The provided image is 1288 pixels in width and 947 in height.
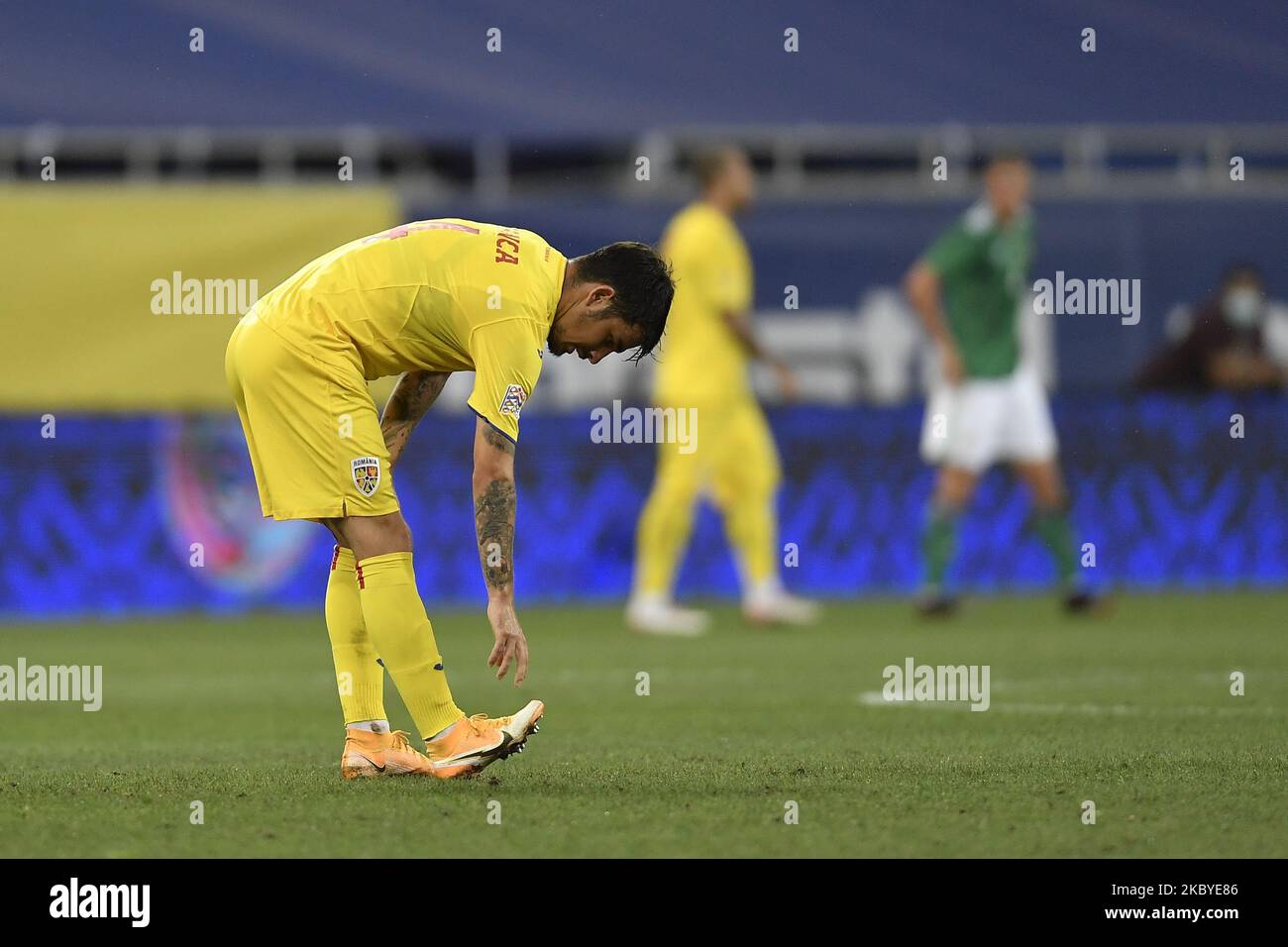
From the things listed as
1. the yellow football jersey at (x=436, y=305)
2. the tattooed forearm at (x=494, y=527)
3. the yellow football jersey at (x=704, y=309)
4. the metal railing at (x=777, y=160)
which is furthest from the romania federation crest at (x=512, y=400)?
the metal railing at (x=777, y=160)

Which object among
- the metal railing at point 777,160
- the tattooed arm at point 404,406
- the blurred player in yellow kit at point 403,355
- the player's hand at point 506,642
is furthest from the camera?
the metal railing at point 777,160

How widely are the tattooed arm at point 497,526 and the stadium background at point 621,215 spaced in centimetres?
797

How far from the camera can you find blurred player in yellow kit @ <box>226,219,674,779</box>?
5230 mm

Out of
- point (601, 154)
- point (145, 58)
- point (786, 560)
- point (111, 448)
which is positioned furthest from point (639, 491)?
point (145, 58)

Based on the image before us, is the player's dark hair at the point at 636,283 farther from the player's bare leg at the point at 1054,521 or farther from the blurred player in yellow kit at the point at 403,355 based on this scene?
the player's bare leg at the point at 1054,521

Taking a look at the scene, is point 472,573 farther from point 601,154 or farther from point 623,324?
point 623,324

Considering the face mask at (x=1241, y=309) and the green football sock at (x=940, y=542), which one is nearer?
the green football sock at (x=940, y=542)

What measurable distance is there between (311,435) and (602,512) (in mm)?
8254

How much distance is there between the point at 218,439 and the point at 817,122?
4.72 m

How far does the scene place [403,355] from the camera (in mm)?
5453

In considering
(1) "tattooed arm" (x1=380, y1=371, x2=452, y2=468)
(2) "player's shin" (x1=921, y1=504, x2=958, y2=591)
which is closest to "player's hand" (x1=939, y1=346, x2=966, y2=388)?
(2) "player's shin" (x1=921, y1=504, x2=958, y2=591)

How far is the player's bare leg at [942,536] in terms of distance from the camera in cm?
1159

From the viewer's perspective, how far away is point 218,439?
12.9m
